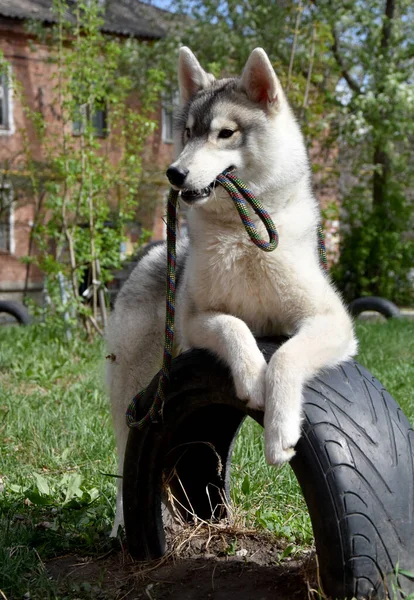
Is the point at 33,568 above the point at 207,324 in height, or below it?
below

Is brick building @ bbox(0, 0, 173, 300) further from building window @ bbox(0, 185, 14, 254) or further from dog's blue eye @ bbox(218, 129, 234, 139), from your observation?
dog's blue eye @ bbox(218, 129, 234, 139)

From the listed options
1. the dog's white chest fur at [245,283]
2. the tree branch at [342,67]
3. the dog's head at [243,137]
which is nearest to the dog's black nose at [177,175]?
the dog's head at [243,137]

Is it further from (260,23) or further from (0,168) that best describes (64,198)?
(0,168)

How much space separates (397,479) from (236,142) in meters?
1.65

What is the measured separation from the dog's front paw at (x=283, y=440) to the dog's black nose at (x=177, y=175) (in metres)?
1.13

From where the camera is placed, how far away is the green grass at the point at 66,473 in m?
3.12

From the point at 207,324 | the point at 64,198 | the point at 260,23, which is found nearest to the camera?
A: the point at 207,324

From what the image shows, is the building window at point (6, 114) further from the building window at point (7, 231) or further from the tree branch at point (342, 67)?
the tree branch at point (342, 67)

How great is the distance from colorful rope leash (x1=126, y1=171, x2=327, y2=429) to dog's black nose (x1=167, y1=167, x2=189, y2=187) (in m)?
0.10

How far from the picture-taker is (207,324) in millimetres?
2797

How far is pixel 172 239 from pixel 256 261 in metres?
0.39

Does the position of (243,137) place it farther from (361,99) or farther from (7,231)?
(7,231)

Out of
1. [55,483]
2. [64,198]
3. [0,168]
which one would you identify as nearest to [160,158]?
[0,168]

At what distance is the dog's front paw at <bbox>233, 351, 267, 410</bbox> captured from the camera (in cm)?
245
